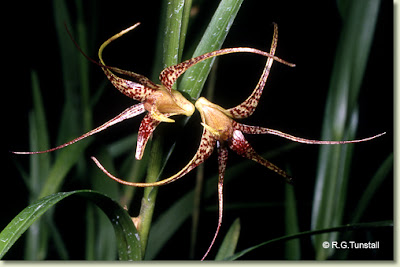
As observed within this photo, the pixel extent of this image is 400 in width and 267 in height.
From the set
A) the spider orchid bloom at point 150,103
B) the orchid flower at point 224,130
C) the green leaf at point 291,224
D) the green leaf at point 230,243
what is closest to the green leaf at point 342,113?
the green leaf at point 291,224

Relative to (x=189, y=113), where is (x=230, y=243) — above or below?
below

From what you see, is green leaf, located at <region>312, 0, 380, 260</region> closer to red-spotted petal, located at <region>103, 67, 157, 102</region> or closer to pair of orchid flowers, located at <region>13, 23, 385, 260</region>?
pair of orchid flowers, located at <region>13, 23, 385, 260</region>

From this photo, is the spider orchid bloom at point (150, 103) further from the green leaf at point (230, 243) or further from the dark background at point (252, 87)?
the dark background at point (252, 87)

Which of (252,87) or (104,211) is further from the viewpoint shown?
(252,87)

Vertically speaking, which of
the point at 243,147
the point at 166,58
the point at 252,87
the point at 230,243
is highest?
the point at 252,87

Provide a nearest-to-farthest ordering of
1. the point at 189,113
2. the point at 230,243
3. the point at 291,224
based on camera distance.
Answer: the point at 189,113 < the point at 230,243 < the point at 291,224

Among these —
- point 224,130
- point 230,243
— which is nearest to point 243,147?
point 224,130

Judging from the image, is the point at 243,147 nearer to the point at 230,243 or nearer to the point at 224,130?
the point at 224,130
